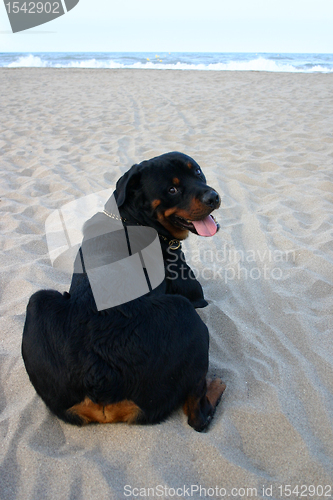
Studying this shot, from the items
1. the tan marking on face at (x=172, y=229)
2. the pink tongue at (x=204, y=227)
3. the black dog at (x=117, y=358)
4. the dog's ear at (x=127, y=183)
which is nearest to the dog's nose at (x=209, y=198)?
the pink tongue at (x=204, y=227)

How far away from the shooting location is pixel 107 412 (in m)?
1.51

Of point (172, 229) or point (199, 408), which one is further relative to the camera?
point (172, 229)

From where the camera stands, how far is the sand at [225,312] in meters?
1.47

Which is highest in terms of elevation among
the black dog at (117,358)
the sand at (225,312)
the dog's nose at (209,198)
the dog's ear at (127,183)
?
the dog's ear at (127,183)

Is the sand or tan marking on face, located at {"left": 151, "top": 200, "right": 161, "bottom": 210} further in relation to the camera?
tan marking on face, located at {"left": 151, "top": 200, "right": 161, "bottom": 210}

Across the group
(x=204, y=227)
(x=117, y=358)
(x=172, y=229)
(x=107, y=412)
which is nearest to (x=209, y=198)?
(x=204, y=227)

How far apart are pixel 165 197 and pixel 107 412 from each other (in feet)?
4.08

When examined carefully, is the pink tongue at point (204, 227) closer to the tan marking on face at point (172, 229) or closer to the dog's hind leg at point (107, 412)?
the tan marking on face at point (172, 229)

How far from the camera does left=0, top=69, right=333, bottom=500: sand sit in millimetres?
1467

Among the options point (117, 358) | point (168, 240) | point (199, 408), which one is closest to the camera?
point (117, 358)

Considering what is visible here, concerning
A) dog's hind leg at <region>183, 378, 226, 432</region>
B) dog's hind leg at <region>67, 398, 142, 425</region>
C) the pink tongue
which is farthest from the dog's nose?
dog's hind leg at <region>67, 398, 142, 425</region>

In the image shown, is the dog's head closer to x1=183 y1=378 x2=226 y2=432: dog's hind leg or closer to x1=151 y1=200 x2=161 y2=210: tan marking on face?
x1=151 y1=200 x2=161 y2=210: tan marking on face

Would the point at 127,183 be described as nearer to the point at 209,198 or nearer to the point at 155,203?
the point at 155,203

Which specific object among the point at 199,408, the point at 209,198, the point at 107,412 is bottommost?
the point at 199,408
